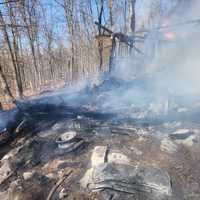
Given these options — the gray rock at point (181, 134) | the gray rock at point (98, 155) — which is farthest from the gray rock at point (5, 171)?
the gray rock at point (181, 134)

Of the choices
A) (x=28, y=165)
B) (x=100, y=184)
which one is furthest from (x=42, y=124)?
(x=100, y=184)

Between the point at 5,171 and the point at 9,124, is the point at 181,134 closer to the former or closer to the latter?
the point at 5,171

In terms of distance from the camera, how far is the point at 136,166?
13.3 ft

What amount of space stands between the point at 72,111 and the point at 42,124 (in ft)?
3.67

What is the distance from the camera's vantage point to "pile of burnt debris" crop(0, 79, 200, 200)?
3.57m

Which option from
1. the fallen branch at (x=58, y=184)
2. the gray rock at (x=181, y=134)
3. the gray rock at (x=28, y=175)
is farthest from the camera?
the gray rock at (x=181, y=134)

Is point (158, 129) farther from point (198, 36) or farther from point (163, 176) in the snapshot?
point (198, 36)

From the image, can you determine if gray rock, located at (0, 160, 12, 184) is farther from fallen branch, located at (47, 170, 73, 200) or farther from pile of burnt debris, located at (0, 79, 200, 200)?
fallen branch, located at (47, 170, 73, 200)

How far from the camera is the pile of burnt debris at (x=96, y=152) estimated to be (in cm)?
357

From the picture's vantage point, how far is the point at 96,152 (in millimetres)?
4605

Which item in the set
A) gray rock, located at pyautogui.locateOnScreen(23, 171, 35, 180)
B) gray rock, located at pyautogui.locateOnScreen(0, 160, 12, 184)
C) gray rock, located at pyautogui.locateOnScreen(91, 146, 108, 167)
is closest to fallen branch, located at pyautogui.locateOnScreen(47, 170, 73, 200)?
gray rock, located at pyautogui.locateOnScreen(91, 146, 108, 167)

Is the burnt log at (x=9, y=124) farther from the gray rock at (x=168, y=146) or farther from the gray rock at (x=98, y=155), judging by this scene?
the gray rock at (x=168, y=146)

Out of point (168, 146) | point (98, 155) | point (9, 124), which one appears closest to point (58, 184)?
point (98, 155)

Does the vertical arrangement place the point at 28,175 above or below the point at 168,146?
below
